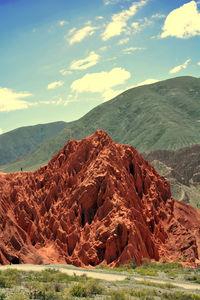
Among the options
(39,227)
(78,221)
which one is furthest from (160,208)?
(39,227)

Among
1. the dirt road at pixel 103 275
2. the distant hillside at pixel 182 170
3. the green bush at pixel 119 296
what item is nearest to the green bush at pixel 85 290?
the green bush at pixel 119 296

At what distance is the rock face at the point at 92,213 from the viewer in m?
36.0

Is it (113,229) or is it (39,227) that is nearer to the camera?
(113,229)

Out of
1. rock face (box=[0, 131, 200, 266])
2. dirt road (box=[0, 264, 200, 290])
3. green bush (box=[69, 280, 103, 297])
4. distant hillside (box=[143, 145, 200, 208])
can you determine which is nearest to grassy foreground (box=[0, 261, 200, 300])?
green bush (box=[69, 280, 103, 297])

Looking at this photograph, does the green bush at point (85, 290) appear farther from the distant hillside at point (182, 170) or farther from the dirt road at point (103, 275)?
the distant hillside at point (182, 170)

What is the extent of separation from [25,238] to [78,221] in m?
5.86

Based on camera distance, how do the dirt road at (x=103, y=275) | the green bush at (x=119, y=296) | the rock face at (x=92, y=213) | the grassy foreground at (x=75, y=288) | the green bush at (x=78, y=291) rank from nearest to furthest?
the green bush at (x=119, y=296) → the grassy foreground at (x=75, y=288) → the green bush at (x=78, y=291) → the dirt road at (x=103, y=275) → the rock face at (x=92, y=213)

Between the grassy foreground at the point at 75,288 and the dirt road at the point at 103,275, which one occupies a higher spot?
the grassy foreground at the point at 75,288

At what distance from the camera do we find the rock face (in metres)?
36.0

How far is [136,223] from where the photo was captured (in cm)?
3750

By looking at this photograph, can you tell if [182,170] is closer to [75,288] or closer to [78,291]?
[75,288]

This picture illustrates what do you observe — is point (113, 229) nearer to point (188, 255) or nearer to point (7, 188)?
point (188, 255)

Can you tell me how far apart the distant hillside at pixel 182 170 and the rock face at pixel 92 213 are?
59534 mm

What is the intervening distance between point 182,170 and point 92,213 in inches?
4246
